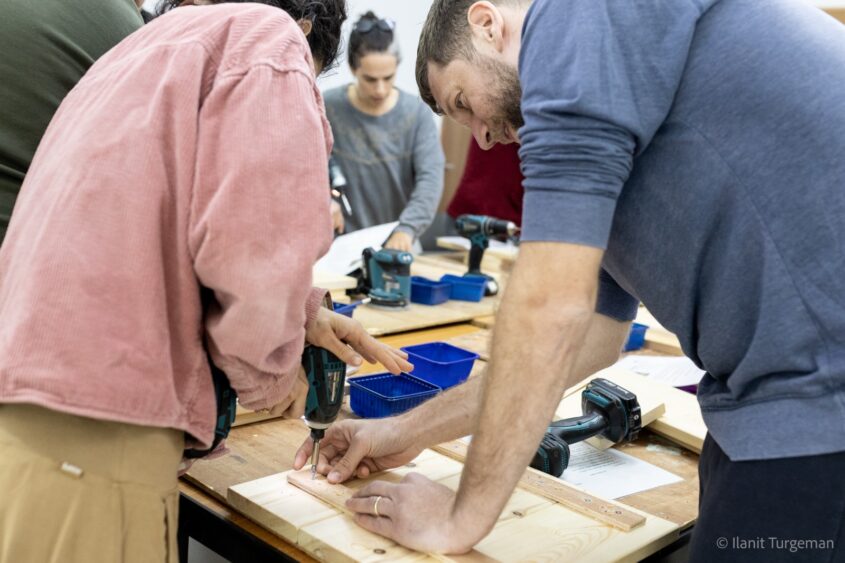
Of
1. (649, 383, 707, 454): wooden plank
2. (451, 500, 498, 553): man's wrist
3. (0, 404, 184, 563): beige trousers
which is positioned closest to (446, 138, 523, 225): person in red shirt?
(649, 383, 707, 454): wooden plank

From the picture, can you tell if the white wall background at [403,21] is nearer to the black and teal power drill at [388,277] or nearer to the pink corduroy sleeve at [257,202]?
the black and teal power drill at [388,277]

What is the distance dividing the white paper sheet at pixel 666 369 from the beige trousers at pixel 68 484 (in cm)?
163

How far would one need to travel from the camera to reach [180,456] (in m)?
1.11

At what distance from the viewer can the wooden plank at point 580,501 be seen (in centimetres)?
138

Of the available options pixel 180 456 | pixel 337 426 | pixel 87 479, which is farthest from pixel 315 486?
pixel 87 479

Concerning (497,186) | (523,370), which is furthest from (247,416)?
(497,186)

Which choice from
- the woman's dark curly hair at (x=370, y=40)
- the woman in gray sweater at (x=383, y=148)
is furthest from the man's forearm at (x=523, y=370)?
the woman's dark curly hair at (x=370, y=40)

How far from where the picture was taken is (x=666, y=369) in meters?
2.40

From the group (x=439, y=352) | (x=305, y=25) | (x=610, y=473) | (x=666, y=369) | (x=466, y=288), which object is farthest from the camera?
(x=466, y=288)

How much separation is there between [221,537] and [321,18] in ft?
3.11

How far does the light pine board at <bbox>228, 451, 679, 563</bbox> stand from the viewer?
1.24 metres

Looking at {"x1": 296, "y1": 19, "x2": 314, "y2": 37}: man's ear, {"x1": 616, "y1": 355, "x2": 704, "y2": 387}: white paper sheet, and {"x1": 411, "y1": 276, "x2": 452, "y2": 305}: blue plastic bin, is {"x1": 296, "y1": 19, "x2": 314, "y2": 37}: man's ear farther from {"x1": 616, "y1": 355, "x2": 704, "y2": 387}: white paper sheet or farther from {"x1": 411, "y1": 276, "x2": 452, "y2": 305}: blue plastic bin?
{"x1": 411, "y1": 276, "x2": 452, "y2": 305}: blue plastic bin

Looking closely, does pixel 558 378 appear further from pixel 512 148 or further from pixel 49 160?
pixel 512 148

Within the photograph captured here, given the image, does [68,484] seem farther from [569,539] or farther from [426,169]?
[426,169]
